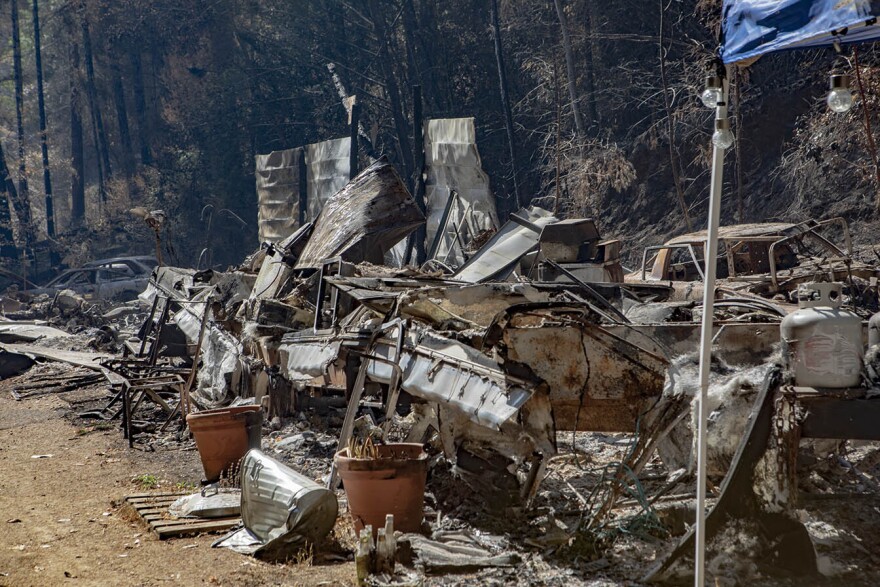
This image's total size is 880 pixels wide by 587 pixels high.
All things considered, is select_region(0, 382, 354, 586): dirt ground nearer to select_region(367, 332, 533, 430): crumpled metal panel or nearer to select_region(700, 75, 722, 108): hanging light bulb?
select_region(367, 332, 533, 430): crumpled metal panel

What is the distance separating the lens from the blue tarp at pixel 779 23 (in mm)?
3914

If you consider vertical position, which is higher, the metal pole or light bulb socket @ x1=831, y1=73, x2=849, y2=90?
light bulb socket @ x1=831, y1=73, x2=849, y2=90

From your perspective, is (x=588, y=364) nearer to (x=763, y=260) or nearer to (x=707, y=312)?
(x=707, y=312)

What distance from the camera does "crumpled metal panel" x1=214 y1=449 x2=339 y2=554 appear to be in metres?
5.55

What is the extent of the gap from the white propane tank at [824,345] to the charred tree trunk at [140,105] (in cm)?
3936

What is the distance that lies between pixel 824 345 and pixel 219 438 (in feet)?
17.1

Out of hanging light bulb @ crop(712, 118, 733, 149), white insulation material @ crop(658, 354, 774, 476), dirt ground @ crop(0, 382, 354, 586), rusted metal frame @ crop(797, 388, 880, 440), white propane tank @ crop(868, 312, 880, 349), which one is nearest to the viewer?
hanging light bulb @ crop(712, 118, 733, 149)

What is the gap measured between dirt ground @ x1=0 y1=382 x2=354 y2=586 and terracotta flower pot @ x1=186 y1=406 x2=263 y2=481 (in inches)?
11.9

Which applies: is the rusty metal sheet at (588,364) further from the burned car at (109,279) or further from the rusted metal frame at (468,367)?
the burned car at (109,279)

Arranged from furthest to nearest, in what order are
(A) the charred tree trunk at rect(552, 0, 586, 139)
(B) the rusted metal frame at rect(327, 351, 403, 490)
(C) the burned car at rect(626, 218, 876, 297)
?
1. (A) the charred tree trunk at rect(552, 0, 586, 139)
2. (C) the burned car at rect(626, 218, 876, 297)
3. (B) the rusted metal frame at rect(327, 351, 403, 490)

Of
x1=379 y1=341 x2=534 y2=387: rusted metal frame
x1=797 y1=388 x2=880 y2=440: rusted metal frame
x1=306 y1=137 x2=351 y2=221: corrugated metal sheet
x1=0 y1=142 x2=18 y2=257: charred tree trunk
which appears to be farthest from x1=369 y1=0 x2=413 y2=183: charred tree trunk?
x1=797 y1=388 x2=880 y2=440: rusted metal frame

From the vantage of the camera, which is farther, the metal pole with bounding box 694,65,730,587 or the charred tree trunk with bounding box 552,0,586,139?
the charred tree trunk with bounding box 552,0,586,139

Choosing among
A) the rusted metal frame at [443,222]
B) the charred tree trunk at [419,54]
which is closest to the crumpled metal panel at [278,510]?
the rusted metal frame at [443,222]

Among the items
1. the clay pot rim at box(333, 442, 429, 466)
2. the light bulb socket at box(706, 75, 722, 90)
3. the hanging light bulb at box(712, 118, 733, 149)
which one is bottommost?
the clay pot rim at box(333, 442, 429, 466)
